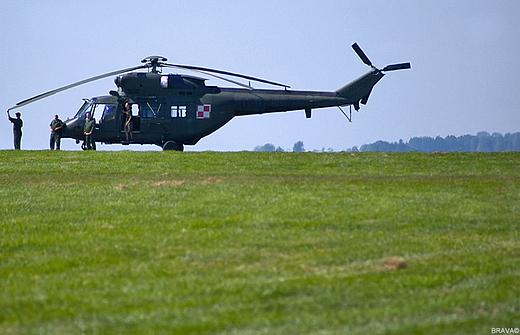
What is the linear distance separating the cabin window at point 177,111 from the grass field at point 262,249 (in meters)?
7.03

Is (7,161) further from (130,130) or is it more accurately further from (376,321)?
(376,321)

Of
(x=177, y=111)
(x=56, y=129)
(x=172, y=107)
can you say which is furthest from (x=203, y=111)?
(x=56, y=129)

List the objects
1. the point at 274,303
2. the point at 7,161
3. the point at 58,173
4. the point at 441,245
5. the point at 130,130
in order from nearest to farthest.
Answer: the point at 274,303, the point at 441,245, the point at 58,173, the point at 7,161, the point at 130,130

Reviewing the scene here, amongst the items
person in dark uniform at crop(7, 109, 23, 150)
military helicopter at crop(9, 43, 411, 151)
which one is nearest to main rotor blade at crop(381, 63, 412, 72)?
military helicopter at crop(9, 43, 411, 151)

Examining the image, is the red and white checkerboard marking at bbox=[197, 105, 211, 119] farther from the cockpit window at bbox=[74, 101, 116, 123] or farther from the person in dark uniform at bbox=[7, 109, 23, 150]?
the person in dark uniform at bbox=[7, 109, 23, 150]

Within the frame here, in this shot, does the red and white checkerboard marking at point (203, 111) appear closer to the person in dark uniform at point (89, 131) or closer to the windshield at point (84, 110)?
the person in dark uniform at point (89, 131)

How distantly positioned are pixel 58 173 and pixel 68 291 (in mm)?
14265

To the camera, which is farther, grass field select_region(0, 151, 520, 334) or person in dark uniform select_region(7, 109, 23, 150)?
person in dark uniform select_region(7, 109, 23, 150)

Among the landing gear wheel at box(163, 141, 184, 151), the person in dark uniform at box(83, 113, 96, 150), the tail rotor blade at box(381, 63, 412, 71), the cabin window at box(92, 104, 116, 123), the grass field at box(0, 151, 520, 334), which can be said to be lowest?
the grass field at box(0, 151, 520, 334)

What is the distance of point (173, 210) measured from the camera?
54.0 ft

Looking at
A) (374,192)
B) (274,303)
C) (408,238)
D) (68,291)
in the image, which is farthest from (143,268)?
(374,192)

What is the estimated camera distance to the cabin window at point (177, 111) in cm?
3066

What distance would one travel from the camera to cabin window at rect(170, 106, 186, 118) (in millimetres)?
30656

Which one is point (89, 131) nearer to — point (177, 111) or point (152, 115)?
point (152, 115)
